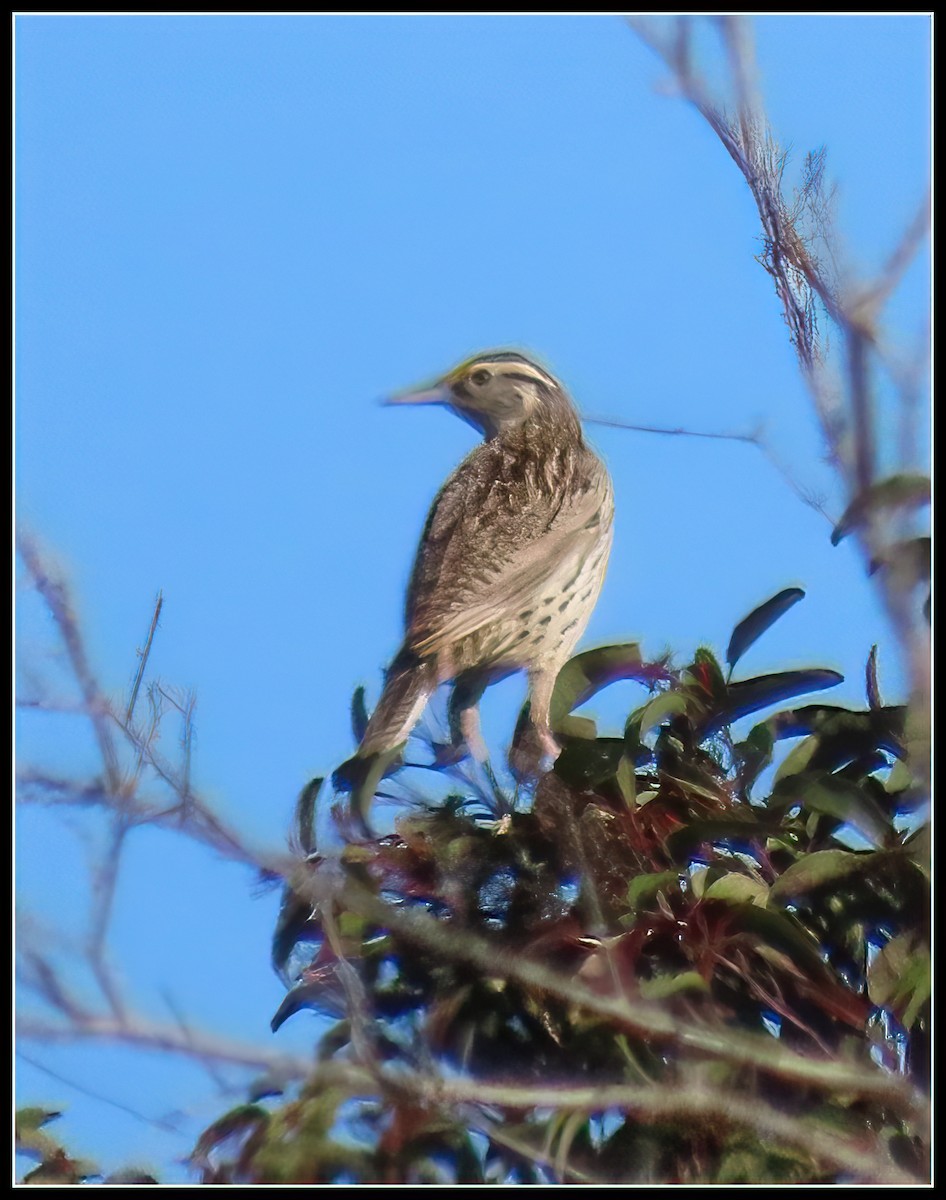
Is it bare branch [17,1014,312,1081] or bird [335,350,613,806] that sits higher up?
bird [335,350,613,806]

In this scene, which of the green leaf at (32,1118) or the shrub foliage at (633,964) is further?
the green leaf at (32,1118)

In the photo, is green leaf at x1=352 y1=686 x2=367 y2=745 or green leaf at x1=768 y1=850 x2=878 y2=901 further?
green leaf at x1=352 y1=686 x2=367 y2=745

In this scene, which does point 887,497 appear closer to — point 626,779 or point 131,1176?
point 626,779

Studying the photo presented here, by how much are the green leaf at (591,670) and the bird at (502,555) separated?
55mm

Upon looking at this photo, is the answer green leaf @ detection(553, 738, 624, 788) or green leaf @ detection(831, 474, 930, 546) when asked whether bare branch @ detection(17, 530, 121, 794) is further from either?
green leaf @ detection(831, 474, 930, 546)

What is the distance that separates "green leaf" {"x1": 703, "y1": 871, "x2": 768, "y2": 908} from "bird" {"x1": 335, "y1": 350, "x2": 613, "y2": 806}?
240 millimetres

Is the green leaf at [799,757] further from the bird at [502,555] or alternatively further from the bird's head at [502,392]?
the bird's head at [502,392]

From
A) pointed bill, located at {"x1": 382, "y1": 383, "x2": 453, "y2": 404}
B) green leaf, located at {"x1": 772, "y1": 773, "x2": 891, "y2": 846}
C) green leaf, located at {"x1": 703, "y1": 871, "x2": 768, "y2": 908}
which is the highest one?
pointed bill, located at {"x1": 382, "y1": 383, "x2": 453, "y2": 404}

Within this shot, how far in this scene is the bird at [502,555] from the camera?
1.50 metres

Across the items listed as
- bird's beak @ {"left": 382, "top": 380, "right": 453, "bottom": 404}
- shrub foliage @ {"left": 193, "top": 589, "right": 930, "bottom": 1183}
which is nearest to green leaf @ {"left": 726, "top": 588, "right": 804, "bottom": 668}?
shrub foliage @ {"left": 193, "top": 589, "right": 930, "bottom": 1183}

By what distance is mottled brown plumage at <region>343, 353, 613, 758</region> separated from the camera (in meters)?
1.50

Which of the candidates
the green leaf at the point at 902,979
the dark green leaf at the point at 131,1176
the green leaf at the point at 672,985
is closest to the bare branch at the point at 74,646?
the dark green leaf at the point at 131,1176

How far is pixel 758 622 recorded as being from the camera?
144 cm

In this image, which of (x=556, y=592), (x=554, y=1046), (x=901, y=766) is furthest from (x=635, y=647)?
(x=554, y=1046)
